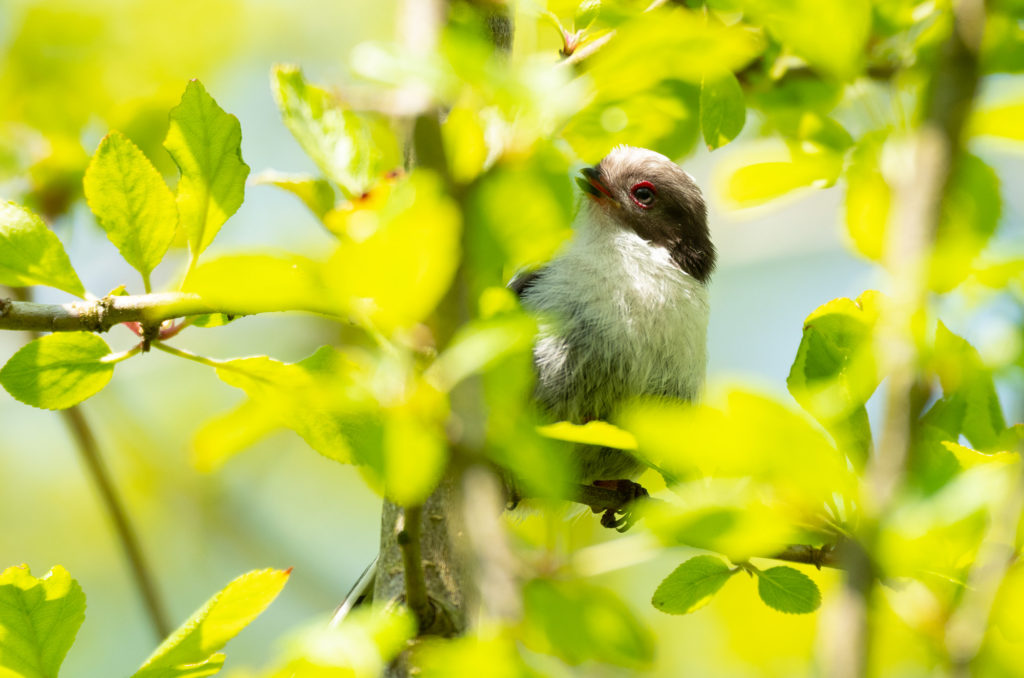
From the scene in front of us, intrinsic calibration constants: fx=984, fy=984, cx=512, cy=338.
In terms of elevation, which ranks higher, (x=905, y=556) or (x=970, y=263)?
(x=970, y=263)

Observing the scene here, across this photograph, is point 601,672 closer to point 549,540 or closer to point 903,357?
point 549,540

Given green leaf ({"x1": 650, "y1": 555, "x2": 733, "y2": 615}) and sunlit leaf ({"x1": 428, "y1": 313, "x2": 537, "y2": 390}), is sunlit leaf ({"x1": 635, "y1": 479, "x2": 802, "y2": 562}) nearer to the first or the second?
sunlit leaf ({"x1": 428, "y1": 313, "x2": 537, "y2": 390})

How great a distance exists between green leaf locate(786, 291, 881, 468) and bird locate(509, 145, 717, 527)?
173 centimetres

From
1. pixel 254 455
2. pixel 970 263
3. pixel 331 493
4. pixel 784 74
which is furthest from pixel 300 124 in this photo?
pixel 331 493

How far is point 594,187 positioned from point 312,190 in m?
2.47

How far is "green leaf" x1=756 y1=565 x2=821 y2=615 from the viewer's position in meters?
2.29

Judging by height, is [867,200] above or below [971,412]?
above

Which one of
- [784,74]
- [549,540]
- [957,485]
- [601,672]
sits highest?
[784,74]

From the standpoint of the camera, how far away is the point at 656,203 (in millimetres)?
5152

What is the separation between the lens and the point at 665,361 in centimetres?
434

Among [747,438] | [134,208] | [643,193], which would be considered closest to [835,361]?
[747,438]

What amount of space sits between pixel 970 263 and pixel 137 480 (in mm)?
8421

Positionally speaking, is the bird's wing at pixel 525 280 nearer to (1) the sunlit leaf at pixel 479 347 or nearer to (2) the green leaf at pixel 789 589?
(2) the green leaf at pixel 789 589

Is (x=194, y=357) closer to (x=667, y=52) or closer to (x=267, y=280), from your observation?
(x=267, y=280)
